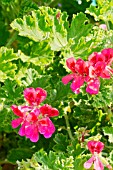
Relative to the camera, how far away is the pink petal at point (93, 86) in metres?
1.95

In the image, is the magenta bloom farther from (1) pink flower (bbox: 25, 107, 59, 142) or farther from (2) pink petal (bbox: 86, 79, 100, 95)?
(2) pink petal (bbox: 86, 79, 100, 95)

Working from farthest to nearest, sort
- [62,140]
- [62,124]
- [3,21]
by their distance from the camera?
[3,21], [62,124], [62,140]

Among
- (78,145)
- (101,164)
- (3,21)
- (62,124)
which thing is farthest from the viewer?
(3,21)

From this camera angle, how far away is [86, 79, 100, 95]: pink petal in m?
1.95

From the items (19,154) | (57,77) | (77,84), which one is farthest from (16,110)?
(19,154)

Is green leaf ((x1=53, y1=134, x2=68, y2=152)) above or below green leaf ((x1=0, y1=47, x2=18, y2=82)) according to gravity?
below

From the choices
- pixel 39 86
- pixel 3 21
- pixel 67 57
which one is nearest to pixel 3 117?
pixel 39 86

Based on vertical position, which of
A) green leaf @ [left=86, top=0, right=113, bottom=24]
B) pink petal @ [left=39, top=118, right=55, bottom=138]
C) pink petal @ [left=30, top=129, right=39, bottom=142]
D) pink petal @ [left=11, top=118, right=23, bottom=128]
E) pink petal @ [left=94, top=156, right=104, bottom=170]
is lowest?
pink petal @ [left=94, top=156, right=104, bottom=170]

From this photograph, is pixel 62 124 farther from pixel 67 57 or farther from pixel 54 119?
pixel 67 57

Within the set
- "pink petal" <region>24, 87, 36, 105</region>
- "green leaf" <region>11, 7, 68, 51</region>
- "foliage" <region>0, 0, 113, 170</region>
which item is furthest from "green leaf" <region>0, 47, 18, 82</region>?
"pink petal" <region>24, 87, 36, 105</region>

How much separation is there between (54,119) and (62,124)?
0.14 meters

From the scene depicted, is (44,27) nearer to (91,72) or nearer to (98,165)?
(91,72)

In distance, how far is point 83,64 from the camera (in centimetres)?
199

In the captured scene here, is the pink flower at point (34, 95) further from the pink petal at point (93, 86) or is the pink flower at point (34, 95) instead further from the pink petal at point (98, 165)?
the pink petal at point (98, 165)
